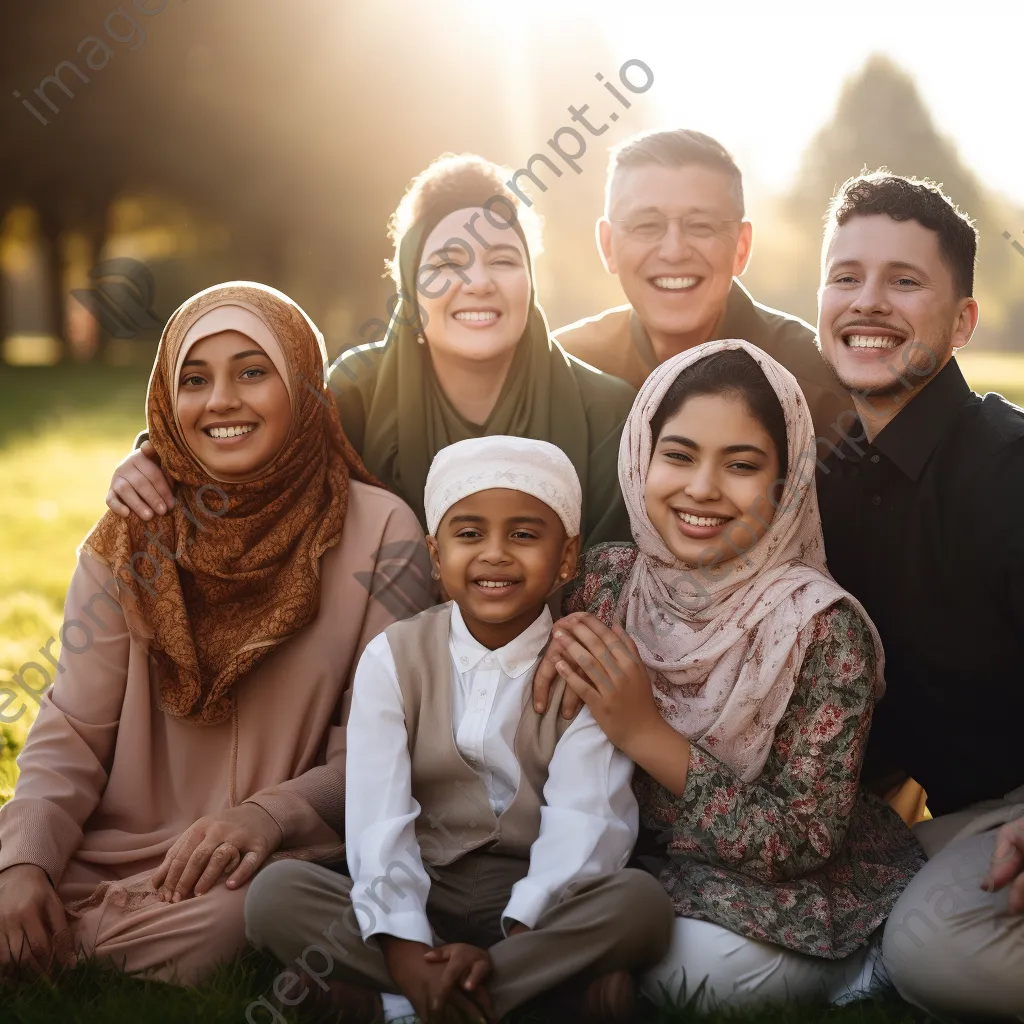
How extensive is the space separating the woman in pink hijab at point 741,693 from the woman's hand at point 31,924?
4.54 ft

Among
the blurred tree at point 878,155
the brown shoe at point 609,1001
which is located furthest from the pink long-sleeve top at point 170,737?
the blurred tree at point 878,155

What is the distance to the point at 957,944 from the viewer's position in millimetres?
2895

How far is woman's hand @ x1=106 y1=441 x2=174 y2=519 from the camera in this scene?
11.5 feet

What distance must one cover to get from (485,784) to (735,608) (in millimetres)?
794

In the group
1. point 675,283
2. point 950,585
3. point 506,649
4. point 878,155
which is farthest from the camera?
point 878,155

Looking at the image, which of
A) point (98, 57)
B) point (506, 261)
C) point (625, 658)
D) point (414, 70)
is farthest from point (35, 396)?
point (625, 658)

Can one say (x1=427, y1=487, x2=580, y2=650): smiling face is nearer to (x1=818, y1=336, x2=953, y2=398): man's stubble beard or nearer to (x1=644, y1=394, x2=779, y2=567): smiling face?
(x1=644, y1=394, x2=779, y2=567): smiling face

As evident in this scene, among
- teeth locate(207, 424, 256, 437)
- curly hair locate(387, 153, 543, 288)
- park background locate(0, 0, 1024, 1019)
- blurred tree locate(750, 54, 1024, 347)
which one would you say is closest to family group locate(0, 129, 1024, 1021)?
teeth locate(207, 424, 256, 437)

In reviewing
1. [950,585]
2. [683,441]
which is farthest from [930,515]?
[683,441]

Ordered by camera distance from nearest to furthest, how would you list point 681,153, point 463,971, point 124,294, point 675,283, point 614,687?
point 463,971, point 614,687, point 681,153, point 675,283, point 124,294

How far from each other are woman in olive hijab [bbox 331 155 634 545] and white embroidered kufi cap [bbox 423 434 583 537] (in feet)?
3.00

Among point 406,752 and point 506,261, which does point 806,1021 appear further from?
point 506,261

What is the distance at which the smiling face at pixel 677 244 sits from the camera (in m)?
4.64

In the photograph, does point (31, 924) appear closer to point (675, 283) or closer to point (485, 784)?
point (485, 784)
